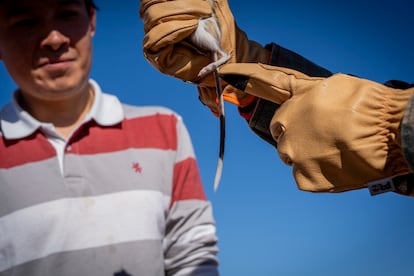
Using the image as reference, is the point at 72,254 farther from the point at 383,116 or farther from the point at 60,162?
the point at 383,116

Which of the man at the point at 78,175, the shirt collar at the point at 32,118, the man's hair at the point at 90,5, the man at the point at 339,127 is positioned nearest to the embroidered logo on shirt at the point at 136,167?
the man at the point at 78,175

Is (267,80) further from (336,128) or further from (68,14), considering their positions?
(68,14)

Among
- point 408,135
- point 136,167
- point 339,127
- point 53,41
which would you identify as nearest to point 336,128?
point 339,127

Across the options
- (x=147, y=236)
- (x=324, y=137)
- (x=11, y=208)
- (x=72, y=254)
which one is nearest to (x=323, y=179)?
(x=324, y=137)

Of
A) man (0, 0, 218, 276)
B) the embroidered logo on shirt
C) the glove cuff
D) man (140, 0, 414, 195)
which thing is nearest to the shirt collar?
man (0, 0, 218, 276)

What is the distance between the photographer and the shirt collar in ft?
3.27

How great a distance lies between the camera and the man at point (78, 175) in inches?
35.6

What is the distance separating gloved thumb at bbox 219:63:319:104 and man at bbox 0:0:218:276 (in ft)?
0.73

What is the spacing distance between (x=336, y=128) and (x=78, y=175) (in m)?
0.53

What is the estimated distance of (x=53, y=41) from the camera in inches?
38.2

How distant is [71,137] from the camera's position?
39.4 inches

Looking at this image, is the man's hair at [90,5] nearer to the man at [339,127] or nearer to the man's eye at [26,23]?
the man's eye at [26,23]

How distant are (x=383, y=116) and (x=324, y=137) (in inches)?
4.4

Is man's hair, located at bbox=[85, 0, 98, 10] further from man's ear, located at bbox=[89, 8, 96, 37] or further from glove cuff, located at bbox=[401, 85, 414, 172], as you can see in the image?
glove cuff, located at bbox=[401, 85, 414, 172]
